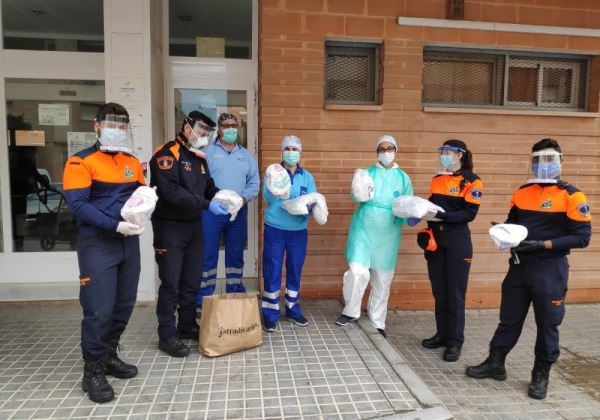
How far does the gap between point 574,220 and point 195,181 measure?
278 centimetres

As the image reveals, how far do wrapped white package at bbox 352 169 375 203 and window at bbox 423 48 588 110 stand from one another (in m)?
1.72

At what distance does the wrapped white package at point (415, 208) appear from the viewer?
12.3ft

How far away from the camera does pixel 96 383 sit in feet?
9.45

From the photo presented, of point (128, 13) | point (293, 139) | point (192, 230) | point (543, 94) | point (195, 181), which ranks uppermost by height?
point (128, 13)

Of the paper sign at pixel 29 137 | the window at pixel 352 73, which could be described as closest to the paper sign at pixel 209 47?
the window at pixel 352 73

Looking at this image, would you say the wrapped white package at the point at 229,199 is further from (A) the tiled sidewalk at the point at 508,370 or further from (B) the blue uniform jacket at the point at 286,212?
(A) the tiled sidewalk at the point at 508,370

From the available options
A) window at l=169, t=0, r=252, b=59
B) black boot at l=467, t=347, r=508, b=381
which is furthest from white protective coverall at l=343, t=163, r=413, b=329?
window at l=169, t=0, r=252, b=59

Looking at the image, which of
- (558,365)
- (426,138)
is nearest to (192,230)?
(426,138)

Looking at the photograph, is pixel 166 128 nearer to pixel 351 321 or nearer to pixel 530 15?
pixel 351 321

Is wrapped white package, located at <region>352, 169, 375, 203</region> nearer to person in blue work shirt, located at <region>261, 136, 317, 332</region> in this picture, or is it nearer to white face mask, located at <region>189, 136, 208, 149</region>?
person in blue work shirt, located at <region>261, 136, 317, 332</region>

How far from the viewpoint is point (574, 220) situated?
10.6ft

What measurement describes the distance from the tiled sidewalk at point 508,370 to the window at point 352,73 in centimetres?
251

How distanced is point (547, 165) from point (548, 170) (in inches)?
1.5

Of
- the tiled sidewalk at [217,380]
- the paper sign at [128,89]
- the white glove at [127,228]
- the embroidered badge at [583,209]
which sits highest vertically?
the paper sign at [128,89]
